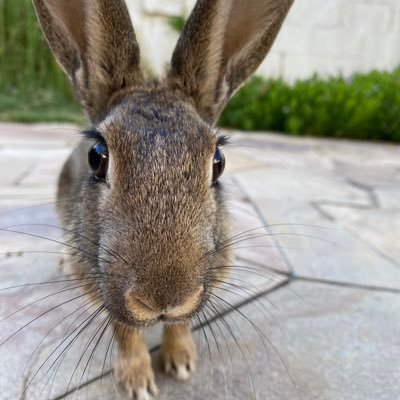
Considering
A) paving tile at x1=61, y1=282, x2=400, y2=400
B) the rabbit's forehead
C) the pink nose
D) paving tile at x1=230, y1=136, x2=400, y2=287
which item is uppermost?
the rabbit's forehead

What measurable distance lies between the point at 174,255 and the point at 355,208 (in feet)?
9.47

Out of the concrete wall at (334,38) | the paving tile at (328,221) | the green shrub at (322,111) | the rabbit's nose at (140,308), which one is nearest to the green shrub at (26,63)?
the green shrub at (322,111)

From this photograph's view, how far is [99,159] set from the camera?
5.58 ft

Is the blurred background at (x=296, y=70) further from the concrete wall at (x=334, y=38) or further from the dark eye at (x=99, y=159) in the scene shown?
the dark eye at (x=99, y=159)

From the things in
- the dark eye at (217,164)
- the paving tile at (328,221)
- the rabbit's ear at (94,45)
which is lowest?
the paving tile at (328,221)

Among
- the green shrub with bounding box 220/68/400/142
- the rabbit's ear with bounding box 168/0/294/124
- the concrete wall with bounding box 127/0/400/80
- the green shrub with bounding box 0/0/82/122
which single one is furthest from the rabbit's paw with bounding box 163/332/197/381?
the concrete wall with bounding box 127/0/400/80

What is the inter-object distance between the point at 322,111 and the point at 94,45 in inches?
251

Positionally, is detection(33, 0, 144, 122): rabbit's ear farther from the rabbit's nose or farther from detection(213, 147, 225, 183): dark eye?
the rabbit's nose

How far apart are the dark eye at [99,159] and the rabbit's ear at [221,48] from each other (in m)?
0.60

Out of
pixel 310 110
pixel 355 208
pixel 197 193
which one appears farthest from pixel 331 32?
pixel 197 193

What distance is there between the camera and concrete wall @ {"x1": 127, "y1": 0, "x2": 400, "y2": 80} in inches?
430

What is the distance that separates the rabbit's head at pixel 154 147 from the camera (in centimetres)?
137

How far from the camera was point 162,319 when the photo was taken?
4.58 feet

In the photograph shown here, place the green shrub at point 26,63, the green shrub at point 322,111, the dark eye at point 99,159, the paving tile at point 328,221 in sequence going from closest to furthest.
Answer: the dark eye at point 99,159, the paving tile at point 328,221, the green shrub at point 322,111, the green shrub at point 26,63
